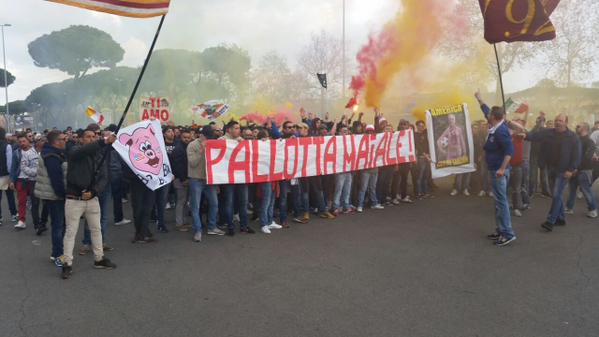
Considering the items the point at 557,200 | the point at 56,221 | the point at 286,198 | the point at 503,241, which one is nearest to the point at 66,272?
the point at 56,221

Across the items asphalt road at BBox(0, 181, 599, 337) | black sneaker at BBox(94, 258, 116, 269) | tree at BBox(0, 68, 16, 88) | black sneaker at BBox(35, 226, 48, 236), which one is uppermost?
tree at BBox(0, 68, 16, 88)

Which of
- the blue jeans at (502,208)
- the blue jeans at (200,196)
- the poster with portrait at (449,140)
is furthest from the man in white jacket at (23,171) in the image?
the blue jeans at (502,208)

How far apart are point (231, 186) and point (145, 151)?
148 cm

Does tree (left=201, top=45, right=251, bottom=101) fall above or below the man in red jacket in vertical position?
above

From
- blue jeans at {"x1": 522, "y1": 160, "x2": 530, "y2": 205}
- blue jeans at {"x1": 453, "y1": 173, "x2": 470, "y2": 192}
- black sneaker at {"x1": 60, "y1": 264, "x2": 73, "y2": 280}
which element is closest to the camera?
black sneaker at {"x1": 60, "y1": 264, "x2": 73, "y2": 280}

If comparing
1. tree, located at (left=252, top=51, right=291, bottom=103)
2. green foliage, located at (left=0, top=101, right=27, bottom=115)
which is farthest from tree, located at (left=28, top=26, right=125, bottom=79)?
tree, located at (left=252, top=51, right=291, bottom=103)

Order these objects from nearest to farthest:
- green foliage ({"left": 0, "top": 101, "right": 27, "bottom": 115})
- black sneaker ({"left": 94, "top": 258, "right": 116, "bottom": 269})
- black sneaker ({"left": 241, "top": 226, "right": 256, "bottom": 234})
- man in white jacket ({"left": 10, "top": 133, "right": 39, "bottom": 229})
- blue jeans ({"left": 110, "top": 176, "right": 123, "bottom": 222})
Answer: black sneaker ({"left": 94, "top": 258, "right": 116, "bottom": 269}) → black sneaker ({"left": 241, "top": 226, "right": 256, "bottom": 234}) → man in white jacket ({"left": 10, "top": 133, "right": 39, "bottom": 229}) → blue jeans ({"left": 110, "top": 176, "right": 123, "bottom": 222}) → green foliage ({"left": 0, "top": 101, "right": 27, "bottom": 115})

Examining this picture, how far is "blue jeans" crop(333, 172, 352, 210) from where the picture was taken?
8117 millimetres

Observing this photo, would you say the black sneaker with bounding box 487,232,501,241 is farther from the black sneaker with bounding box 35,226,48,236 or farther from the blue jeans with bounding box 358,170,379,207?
the black sneaker with bounding box 35,226,48,236

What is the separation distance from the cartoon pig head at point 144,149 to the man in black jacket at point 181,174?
0.63m

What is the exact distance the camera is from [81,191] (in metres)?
4.82

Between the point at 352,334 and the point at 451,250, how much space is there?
2.87 m

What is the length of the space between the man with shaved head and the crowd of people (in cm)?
2

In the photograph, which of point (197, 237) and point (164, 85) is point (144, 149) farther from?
point (164, 85)
